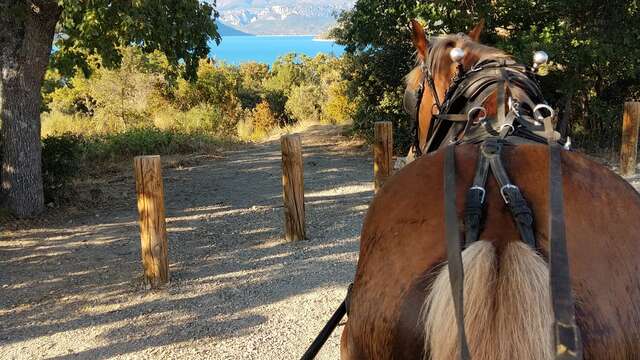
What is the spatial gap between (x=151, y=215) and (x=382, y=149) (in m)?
3.43

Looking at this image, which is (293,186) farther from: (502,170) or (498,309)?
(498,309)

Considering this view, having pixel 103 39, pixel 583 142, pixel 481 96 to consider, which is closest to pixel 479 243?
pixel 481 96

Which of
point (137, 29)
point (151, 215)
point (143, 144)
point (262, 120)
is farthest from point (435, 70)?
point (262, 120)

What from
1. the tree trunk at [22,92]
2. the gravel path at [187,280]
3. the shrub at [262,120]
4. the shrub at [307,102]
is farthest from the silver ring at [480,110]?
the shrub at [307,102]

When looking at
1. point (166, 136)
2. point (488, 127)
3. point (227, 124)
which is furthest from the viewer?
point (227, 124)

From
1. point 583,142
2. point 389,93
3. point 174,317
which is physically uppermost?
point 389,93

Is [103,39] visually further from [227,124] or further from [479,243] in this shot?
[227,124]

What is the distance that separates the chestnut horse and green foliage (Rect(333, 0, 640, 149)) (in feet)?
25.6

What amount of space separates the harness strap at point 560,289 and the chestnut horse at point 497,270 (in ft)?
0.17

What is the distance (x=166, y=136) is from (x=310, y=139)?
4.31 meters

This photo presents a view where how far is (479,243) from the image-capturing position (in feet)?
4.67

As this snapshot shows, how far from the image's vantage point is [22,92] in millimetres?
7758

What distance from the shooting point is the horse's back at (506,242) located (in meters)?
1.40

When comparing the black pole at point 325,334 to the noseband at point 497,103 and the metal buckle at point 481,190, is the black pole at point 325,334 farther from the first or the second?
the metal buckle at point 481,190
